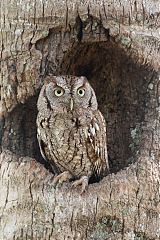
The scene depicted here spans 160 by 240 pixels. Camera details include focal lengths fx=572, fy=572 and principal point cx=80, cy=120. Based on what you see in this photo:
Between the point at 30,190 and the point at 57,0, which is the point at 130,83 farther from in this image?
the point at 30,190

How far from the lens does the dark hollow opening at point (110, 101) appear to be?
370cm

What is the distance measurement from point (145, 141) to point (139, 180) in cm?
33

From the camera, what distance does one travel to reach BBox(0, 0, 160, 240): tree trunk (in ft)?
10.4

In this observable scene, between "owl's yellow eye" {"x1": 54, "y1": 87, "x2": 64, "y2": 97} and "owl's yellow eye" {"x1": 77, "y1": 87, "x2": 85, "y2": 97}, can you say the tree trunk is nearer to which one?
"owl's yellow eye" {"x1": 54, "y1": 87, "x2": 64, "y2": 97}

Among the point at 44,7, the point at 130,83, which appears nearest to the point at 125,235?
the point at 130,83

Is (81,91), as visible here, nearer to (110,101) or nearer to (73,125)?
(73,125)

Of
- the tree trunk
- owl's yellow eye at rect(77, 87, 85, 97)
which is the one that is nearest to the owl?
owl's yellow eye at rect(77, 87, 85, 97)

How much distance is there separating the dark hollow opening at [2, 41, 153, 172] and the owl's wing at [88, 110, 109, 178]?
17 centimetres

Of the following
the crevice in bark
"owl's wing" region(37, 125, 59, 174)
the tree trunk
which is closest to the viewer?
the tree trunk

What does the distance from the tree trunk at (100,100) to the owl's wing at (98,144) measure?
0.16 m

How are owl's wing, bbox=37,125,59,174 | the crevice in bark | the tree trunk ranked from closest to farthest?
the tree trunk → the crevice in bark → owl's wing, bbox=37,125,59,174

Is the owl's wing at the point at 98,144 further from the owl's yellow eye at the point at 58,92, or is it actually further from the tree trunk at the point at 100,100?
the owl's yellow eye at the point at 58,92

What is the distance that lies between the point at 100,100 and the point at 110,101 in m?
0.09

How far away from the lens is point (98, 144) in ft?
12.0
